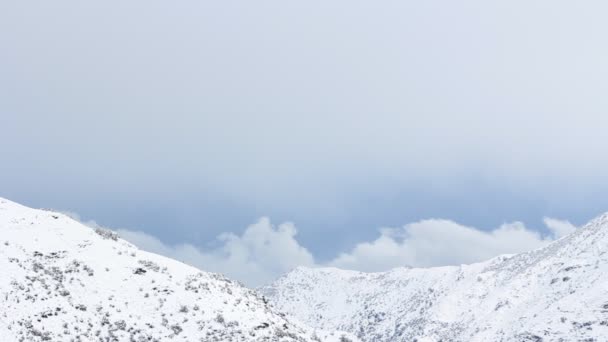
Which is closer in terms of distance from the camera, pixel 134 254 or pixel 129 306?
pixel 129 306

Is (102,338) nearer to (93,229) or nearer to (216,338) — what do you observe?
(216,338)

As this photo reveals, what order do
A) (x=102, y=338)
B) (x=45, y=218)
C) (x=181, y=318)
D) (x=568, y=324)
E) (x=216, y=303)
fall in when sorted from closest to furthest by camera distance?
1. (x=102, y=338)
2. (x=181, y=318)
3. (x=216, y=303)
4. (x=45, y=218)
5. (x=568, y=324)

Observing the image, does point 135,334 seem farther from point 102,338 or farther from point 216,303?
point 216,303

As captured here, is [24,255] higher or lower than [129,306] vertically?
higher

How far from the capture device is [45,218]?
5656 cm

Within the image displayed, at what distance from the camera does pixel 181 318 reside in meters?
43.8

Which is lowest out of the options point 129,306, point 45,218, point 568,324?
point 129,306

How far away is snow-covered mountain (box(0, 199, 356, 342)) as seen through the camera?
133 feet

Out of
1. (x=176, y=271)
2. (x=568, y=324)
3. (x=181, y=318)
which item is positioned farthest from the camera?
(x=568, y=324)

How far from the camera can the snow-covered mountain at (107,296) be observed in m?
40.7

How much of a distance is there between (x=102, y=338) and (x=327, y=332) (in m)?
24.9

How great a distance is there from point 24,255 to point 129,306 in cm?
1176

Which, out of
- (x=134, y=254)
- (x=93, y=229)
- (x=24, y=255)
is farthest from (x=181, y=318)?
(x=93, y=229)

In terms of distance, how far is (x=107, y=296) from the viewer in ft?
148
